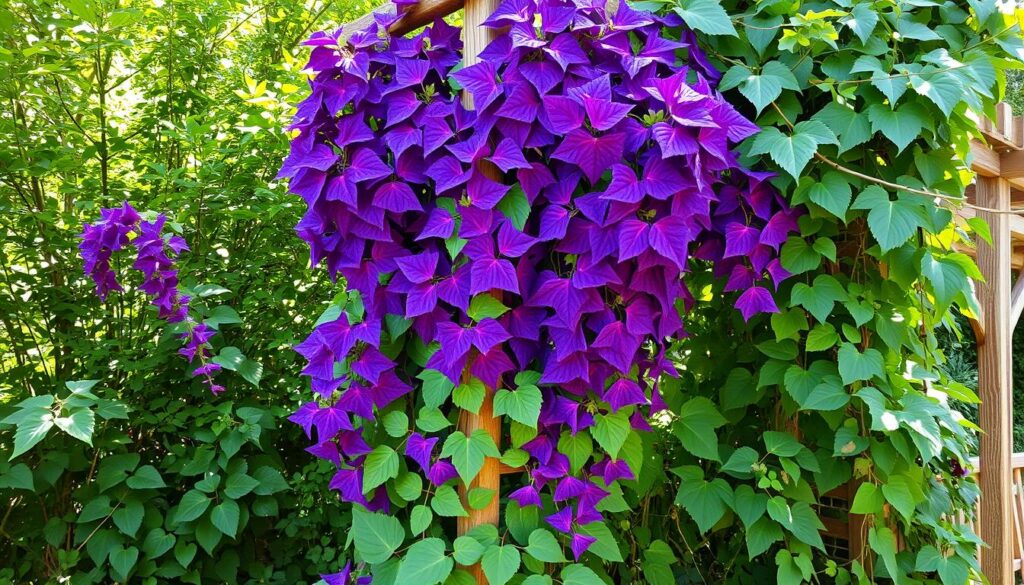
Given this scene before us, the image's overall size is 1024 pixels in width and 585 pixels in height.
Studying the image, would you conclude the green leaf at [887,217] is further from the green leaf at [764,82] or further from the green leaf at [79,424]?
the green leaf at [79,424]

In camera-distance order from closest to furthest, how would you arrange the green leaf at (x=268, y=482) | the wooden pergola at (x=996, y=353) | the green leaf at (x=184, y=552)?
the green leaf at (x=184, y=552) → the green leaf at (x=268, y=482) → the wooden pergola at (x=996, y=353)

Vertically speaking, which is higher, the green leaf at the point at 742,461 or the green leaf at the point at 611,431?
the green leaf at the point at 611,431

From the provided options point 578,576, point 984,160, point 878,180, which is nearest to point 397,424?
point 578,576

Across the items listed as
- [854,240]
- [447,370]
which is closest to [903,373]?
[854,240]

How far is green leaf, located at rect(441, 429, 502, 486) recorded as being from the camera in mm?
1177

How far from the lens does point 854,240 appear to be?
1.53 m

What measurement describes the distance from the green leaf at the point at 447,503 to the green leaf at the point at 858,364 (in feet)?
2.53

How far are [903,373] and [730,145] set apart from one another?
63 centimetres

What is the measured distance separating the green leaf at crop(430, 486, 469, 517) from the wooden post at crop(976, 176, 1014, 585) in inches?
81.2

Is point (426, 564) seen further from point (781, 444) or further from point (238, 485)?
point (238, 485)

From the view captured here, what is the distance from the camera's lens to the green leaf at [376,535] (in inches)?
47.6

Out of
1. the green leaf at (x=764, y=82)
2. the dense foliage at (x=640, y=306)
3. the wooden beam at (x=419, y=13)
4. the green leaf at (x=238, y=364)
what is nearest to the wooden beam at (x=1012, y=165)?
the dense foliage at (x=640, y=306)

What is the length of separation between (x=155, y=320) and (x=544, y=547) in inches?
62.6

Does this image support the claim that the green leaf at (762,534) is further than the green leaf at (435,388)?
Yes
